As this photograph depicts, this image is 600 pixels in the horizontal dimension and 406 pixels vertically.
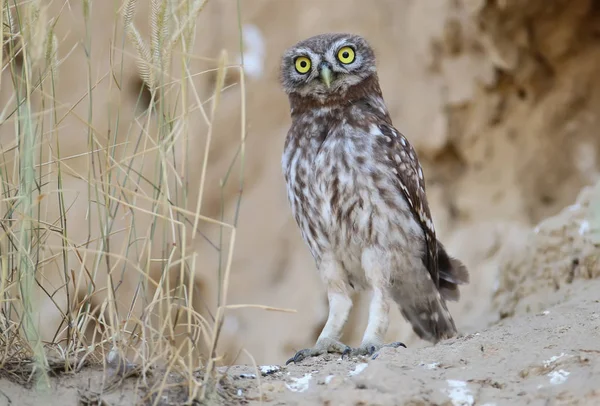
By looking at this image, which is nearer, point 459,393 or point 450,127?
point 459,393

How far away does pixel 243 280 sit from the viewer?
7797 mm

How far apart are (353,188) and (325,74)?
0.63 metres

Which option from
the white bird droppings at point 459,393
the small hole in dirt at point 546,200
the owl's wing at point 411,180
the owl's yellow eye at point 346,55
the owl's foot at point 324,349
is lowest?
the owl's foot at point 324,349

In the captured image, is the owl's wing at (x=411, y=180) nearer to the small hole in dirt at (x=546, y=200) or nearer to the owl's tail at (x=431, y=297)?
the owl's tail at (x=431, y=297)

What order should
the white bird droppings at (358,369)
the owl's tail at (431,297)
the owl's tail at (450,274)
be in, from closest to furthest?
1. the white bird droppings at (358,369)
2. the owl's tail at (431,297)
3. the owl's tail at (450,274)

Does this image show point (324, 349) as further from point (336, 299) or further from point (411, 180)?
point (411, 180)

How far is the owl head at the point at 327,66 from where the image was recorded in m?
4.46

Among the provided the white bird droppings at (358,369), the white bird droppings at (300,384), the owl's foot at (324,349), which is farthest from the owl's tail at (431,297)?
the white bird droppings at (300,384)

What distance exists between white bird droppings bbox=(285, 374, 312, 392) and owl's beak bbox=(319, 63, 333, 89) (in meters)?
1.89

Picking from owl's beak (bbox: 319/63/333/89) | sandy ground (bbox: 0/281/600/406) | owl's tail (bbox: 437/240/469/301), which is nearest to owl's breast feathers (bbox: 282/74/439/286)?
owl's beak (bbox: 319/63/333/89)

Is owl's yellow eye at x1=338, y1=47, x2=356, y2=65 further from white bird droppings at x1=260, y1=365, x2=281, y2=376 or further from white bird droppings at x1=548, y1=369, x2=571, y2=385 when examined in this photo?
white bird droppings at x1=548, y1=369, x2=571, y2=385

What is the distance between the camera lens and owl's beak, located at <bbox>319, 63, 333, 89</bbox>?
14.4 ft

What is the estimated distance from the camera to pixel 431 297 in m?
4.75

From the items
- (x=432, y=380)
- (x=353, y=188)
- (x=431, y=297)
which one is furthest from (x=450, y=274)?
(x=432, y=380)
